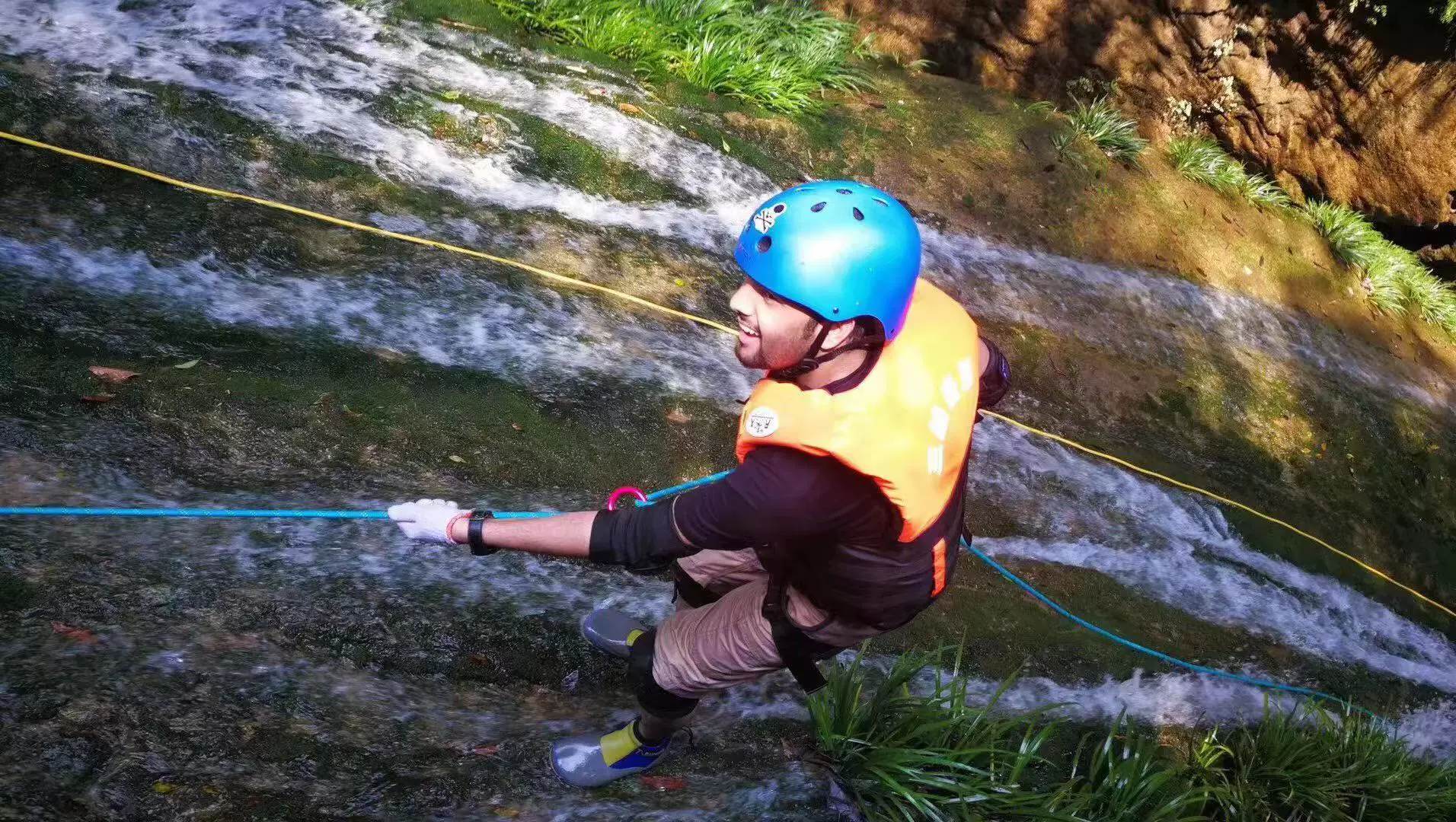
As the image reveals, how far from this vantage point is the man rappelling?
8.40ft

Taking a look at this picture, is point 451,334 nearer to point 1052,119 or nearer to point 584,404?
point 584,404

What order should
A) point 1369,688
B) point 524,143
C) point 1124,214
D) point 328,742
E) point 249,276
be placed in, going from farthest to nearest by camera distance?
1. point 1124,214
2. point 524,143
3. point 1369,688
4. point 249,276
5. point 328,742

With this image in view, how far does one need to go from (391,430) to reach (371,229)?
5.11ft

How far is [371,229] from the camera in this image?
5586 millimetres

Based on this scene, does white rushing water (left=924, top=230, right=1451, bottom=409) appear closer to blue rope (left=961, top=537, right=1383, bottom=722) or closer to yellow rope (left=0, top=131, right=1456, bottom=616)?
yellow rope (left=0, top=131, right=1456, bottom=616)

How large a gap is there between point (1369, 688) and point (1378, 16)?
18.9ft

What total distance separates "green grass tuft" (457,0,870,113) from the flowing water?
1.54ft

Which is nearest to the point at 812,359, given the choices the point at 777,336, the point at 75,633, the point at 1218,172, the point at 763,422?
the point at 777,336

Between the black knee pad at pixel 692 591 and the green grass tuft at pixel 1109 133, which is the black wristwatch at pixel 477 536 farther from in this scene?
the green grass tuft at pixel 1109 133

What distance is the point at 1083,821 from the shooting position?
12.0 ft

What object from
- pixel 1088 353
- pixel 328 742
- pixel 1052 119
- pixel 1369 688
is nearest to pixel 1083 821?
pixel 328 742

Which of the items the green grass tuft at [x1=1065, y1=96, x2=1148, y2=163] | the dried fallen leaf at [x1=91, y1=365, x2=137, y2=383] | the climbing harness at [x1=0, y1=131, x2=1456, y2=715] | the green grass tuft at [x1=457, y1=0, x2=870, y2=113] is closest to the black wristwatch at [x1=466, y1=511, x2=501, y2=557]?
the climbing harness at [x1=0, y1=131, x2=1456, y2=715]

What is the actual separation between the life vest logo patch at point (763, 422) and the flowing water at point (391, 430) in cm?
152

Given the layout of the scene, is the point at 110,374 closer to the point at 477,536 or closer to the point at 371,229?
the point at 371,229
